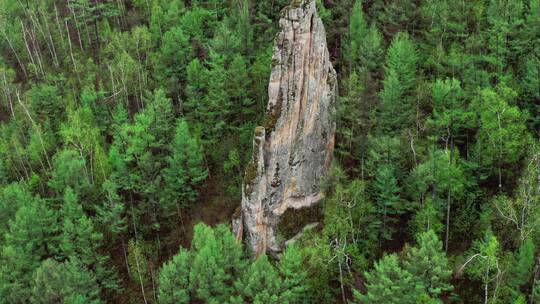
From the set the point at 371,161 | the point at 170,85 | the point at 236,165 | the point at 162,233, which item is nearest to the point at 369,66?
the point at 371,161

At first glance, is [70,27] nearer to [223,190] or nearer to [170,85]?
[170,85]

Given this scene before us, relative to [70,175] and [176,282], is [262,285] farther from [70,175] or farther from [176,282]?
[70,175]

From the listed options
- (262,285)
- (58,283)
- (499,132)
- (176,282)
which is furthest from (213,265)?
(499,132)

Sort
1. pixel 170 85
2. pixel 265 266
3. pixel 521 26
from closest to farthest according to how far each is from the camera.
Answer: pixel 265 266 < pixel 521 26 < pixel 170 85

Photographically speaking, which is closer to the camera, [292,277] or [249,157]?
[292,277]

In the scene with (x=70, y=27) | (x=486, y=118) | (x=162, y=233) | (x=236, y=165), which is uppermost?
(x=70, y=27)

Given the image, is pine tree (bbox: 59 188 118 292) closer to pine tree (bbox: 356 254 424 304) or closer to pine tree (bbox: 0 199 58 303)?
pine tree (bbox: 0 199 58 303)

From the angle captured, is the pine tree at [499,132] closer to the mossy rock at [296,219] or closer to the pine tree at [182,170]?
the mossy rock at [296,219]
